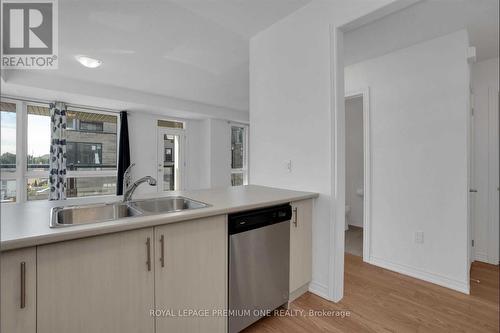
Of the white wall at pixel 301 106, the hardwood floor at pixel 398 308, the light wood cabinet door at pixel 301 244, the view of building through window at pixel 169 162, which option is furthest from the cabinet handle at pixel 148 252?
the view of building through window at pixel 169 162

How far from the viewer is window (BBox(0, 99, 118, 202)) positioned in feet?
11.2

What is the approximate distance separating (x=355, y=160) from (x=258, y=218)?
3.38 meters

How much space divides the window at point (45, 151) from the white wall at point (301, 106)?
322 centimetres

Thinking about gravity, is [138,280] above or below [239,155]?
below

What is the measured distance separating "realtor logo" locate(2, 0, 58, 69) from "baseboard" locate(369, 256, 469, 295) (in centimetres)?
414

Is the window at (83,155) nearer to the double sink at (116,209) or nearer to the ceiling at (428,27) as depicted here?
the double sink at (116,209)

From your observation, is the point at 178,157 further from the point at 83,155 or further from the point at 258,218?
the point at 258,218

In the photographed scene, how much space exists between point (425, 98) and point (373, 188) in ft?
3.45

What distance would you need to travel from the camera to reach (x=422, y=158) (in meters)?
2.37

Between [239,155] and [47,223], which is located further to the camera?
[239,155]

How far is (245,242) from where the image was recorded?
1.52 meters

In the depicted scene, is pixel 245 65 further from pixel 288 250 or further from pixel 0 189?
pixel 0 189

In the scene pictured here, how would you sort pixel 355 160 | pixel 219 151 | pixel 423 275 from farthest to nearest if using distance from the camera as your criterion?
pixel 219 151
pixel 355 160
pixel 423 275

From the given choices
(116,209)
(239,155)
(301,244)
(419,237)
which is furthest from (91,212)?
(239,155)
